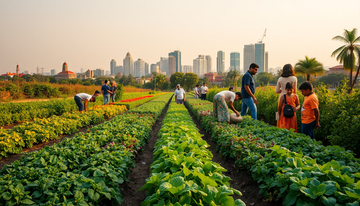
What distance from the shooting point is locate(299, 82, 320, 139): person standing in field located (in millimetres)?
4512

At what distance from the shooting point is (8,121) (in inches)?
366

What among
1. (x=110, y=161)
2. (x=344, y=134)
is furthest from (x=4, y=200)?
(x=344, y=134)

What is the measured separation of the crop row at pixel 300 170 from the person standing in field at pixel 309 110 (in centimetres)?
72

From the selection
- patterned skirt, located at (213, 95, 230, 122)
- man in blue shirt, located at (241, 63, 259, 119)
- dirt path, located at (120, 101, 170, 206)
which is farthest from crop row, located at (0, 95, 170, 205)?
man in blue shirt, located at (241, 63, 259, 119)

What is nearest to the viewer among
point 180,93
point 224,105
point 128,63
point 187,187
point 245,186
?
point 187,187

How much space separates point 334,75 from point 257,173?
75.3m

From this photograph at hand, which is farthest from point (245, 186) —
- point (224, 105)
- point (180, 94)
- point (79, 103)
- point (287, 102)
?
point (180, 94)

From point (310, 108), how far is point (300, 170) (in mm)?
2777

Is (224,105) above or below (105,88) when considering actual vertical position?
below

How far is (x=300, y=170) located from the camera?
234 cm

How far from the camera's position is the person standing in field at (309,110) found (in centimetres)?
451

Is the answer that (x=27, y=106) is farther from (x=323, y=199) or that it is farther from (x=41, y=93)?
(x=323, y=199)

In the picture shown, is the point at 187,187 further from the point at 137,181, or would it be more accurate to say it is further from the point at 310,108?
the point at 310,108

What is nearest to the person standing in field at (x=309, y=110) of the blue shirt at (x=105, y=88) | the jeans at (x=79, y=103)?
the jeans at (x=79, y=103)
